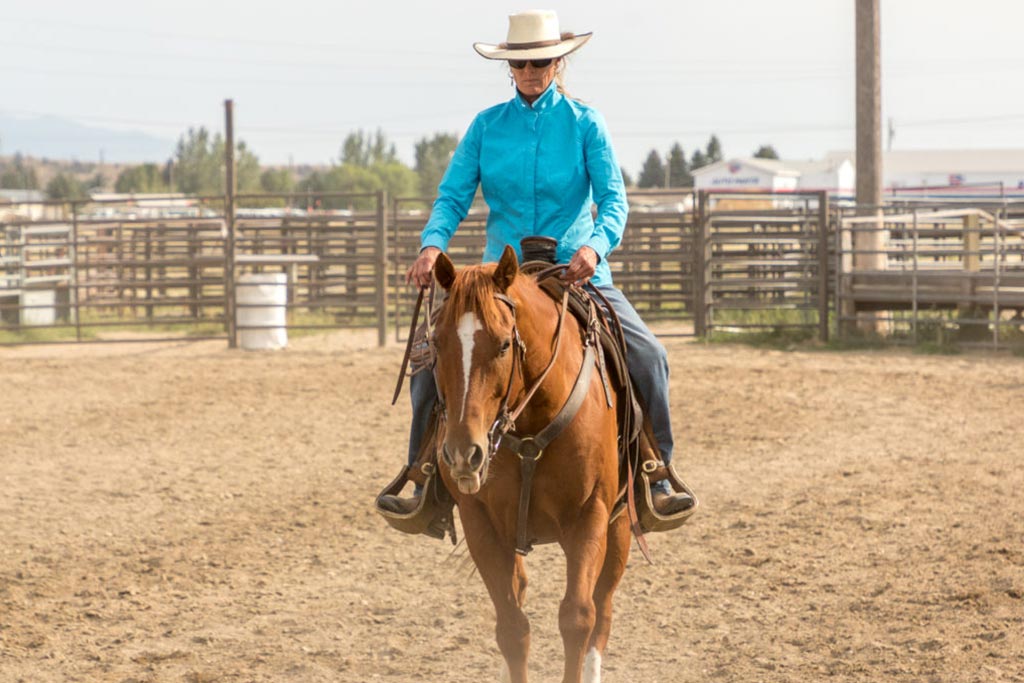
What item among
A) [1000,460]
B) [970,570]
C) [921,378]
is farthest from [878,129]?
[970,570]

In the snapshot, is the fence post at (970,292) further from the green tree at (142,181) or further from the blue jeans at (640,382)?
the green tree at (142,181)

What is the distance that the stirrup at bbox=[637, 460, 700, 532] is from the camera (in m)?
4.55

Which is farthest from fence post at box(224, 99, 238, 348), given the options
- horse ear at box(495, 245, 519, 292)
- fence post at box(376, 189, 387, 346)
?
horse ear at box(495, 245, 519, 292)

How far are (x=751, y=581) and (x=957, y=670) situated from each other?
1.46 meters

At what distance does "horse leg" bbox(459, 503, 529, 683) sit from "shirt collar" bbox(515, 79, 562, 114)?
4.26 feet

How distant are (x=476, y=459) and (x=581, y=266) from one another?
0.94 m

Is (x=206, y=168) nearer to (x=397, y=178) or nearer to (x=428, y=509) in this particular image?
(x=397, y=178)

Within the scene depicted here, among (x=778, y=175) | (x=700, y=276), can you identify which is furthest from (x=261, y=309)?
(x=778, y=175)

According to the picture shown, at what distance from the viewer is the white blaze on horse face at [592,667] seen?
4281mm

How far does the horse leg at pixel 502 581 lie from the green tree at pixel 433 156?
263 ft

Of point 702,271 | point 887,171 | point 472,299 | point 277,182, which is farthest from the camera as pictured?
point 277,182

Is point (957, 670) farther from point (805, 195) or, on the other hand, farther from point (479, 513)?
point (805, 195)

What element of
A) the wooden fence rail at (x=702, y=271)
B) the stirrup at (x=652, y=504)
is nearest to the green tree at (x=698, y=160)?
the wooden fence rail at (x=702, y=271)

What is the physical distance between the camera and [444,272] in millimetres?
3477
